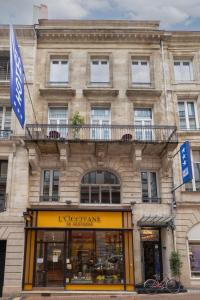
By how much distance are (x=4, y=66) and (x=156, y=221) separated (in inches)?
491

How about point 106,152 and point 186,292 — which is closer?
point 186,292

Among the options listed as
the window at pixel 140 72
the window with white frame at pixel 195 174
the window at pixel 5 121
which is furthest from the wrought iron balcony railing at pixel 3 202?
the window at pixel 140 72

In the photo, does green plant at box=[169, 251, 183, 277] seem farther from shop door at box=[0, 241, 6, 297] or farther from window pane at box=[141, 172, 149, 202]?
shop door at box=[0, 241, 6, 297]

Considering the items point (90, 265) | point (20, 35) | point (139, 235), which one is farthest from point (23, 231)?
point (20, 35)

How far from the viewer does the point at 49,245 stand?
597 inches

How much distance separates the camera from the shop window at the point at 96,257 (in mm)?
14836

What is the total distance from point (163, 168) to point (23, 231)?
7.79m

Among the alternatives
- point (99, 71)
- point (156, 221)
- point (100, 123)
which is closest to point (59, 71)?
point (99, 71)

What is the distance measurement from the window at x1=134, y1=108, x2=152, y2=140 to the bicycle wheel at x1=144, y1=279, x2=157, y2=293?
7254 mm

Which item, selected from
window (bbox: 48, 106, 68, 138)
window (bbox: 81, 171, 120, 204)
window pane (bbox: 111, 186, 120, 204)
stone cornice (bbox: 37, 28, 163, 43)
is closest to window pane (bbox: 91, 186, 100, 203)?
window (bbox: 81, 171, 120, 204)

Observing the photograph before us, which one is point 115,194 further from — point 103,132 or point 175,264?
point 175,264

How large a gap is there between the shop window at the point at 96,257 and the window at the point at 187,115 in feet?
23.4

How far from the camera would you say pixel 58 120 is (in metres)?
17.6

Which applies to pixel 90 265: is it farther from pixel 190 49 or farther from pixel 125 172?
pixel 190 49
